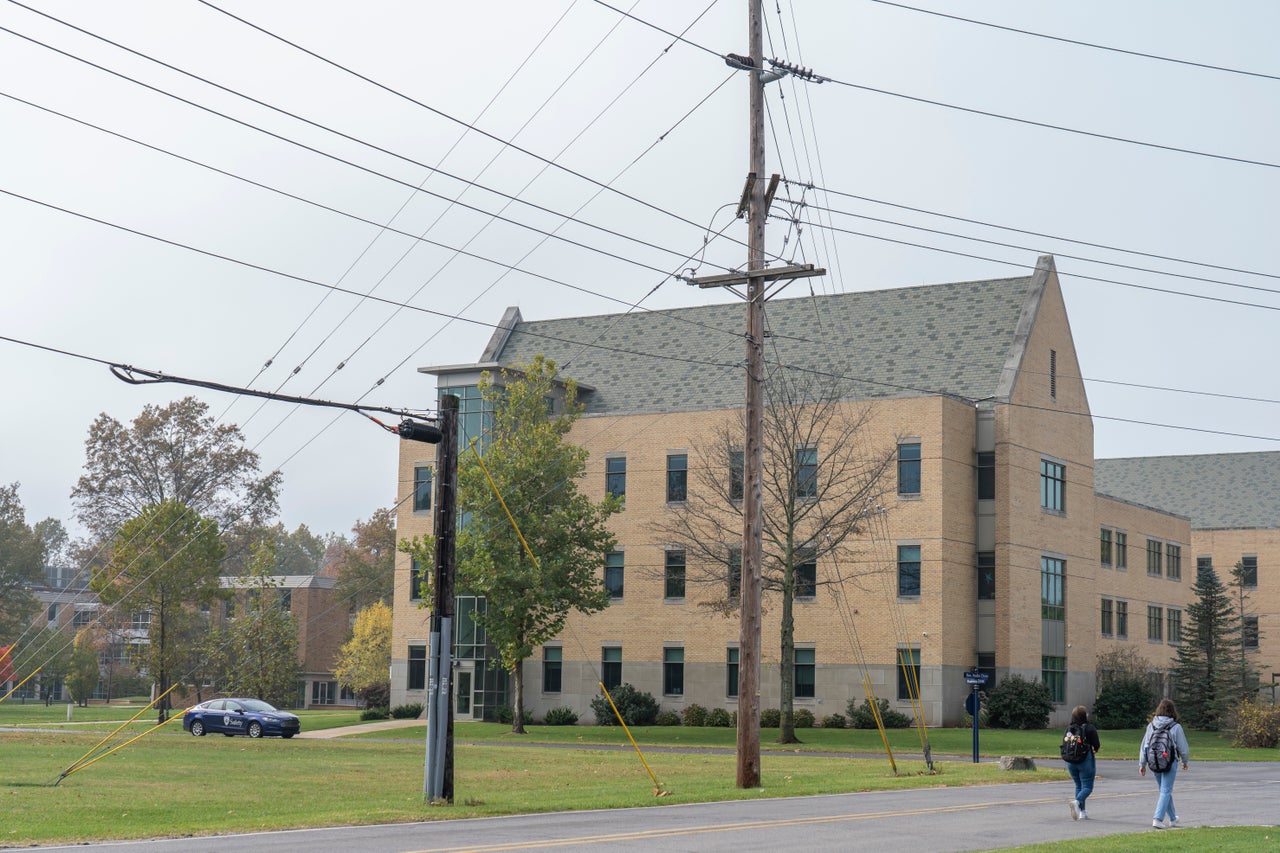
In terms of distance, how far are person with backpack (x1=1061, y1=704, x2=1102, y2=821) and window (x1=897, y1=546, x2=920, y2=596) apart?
32804 mm

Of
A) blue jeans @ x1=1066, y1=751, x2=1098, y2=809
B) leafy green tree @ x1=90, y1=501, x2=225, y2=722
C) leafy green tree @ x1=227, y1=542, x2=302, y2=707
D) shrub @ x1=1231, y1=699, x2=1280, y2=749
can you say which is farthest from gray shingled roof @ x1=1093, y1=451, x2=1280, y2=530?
blue jeans @ x1=1066, y1=751, x2=1098, y2=809

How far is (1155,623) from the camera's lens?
233 ft

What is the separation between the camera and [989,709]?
54.0 metres

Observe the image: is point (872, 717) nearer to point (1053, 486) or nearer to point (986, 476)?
point (986, 476)

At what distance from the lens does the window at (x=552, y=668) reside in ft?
201

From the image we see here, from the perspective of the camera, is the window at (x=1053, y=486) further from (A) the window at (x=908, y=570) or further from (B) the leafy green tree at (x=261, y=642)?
(B) the leafy green tree at (x=261, y=642)

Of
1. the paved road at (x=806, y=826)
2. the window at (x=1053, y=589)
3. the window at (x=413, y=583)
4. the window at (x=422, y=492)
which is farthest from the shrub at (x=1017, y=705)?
the paved road at (x=806, y=826)

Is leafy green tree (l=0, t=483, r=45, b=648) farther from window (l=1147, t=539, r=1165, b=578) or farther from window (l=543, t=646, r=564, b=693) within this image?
window (l=1147, t=539, r=1165, b=578)

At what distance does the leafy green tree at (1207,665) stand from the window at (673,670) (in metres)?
21.9

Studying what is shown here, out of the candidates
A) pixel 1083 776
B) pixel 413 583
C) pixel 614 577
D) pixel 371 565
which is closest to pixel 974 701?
pixel 1083 776

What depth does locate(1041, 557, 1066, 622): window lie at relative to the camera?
5791 cm

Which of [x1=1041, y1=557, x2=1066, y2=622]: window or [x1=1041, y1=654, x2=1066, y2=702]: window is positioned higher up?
[x1=1041, y1=557, x2=1066, y2=622]: window

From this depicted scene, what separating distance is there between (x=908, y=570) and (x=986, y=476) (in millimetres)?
5101

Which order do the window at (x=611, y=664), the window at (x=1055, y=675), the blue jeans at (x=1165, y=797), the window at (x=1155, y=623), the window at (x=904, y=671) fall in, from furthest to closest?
the window at (x=1155, y=623), the window at (x=611, y=664), the window at (x=1055, y=675), the window at (x=904, y=671), the blue jeans at (x=1165, y=797)
